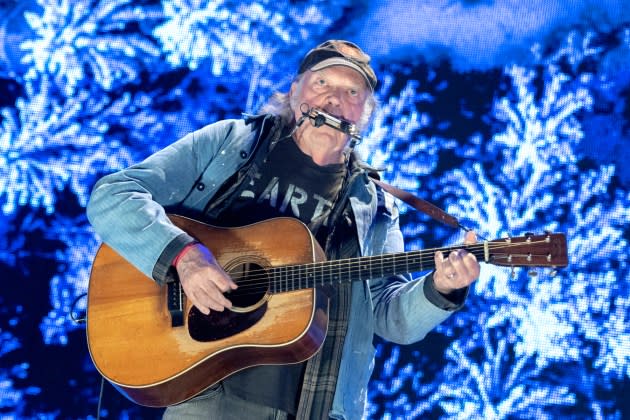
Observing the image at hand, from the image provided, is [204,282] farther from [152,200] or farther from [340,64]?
[340,64]

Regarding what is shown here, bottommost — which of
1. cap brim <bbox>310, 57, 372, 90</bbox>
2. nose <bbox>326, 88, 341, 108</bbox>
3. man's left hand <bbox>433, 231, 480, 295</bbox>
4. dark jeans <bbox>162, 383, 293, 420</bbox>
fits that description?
dark jeans <bbox>162, 383, 293, 420</bbox>

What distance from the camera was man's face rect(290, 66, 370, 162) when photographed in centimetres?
263

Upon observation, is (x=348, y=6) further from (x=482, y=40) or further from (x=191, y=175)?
(x=191, y=175)

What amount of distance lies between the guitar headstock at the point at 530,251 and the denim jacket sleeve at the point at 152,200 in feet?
3.15

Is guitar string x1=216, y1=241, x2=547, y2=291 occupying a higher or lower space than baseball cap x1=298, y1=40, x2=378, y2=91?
lower

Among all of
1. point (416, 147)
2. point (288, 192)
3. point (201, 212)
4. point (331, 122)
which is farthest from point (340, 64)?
point (416, 147)

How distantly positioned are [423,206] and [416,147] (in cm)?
78

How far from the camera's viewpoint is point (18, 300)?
331cm

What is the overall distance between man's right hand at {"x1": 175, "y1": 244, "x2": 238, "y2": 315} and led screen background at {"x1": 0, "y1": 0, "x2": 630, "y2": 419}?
128 centimetres

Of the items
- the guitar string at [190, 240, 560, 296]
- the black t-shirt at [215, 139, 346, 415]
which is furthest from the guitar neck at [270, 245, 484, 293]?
the black t-shirt at [215, 139, 346, 415]

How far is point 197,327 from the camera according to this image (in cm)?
231

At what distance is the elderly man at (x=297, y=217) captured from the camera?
2.29m

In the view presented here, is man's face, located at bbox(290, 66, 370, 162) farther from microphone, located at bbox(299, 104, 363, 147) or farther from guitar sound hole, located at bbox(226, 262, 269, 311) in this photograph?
guitar sound hole, located at bbox(226, 262, 269, 311)

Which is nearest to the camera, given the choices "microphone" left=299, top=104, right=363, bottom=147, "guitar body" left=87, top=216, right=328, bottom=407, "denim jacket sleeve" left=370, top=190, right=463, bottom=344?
"guitar body" left=87, top=216, right=328, bottom=407
